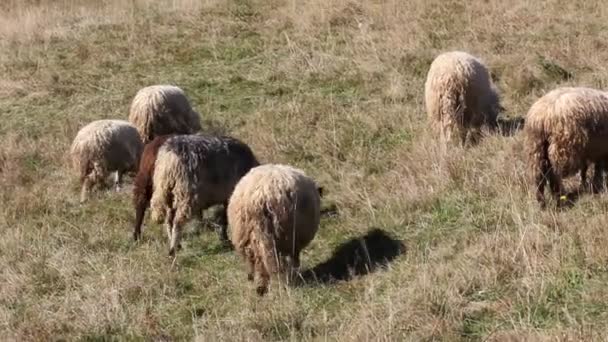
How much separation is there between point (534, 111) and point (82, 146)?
19.0ft

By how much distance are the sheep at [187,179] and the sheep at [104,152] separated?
2411 millimetres

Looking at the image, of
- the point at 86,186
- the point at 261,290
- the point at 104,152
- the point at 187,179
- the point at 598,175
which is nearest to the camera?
the point at 261,290

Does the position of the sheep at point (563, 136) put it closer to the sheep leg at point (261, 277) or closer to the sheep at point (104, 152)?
the sheep leg at point (261, 277)

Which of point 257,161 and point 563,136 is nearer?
point 563,136

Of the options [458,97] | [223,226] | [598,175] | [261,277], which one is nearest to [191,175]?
[223,226]

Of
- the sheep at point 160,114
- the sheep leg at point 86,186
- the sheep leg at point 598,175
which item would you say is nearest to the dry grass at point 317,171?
the sheep leg at point 86,186

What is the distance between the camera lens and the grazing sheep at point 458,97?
33.4 ft

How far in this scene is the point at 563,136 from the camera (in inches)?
312

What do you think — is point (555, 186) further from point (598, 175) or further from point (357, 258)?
point (357, 258)

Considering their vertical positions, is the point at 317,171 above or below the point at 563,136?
below

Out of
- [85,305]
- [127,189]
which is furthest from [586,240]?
[127,189]

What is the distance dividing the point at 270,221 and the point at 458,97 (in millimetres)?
3550

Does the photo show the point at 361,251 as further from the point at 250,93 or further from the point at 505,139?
the point at 250,93

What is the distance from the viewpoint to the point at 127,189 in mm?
11234
